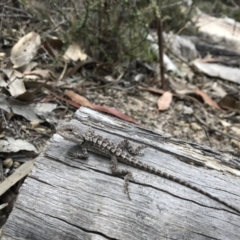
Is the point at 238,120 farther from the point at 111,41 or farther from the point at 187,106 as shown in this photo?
the point at 111,41

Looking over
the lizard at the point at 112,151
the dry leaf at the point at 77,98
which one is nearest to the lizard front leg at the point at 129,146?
the lizard at the point at 112,151

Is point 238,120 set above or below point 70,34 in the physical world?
below

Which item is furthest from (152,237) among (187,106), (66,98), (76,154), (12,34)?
(12,34)

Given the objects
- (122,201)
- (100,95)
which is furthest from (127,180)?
(100,95)

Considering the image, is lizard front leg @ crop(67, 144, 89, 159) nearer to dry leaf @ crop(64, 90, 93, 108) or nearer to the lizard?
the lizard

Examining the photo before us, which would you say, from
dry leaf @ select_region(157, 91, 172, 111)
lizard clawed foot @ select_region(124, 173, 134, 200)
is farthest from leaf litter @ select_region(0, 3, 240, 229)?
lizard clawed foot @ select_region(124, 173, 134, 200)
